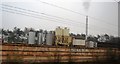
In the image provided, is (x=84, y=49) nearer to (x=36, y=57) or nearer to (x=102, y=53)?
(x=102, y=53)

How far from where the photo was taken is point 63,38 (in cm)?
2159

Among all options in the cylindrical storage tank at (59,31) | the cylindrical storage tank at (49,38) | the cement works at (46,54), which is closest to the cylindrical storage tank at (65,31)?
the cylindrical storage tank at (59,31)

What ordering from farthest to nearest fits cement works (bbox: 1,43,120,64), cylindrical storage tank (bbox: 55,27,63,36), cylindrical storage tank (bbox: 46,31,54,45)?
cylindrical storage tank (bbox: 55,27,63,36), cylindrical storage tank (bbox: 46,31,54,45), cement works (bbox: 1,43,120,64)

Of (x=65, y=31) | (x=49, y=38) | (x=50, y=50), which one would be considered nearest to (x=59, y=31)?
(x=65, y=31)

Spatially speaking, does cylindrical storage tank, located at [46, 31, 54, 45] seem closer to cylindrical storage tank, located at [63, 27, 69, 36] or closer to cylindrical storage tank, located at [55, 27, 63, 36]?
cylindrical storage tank, located at [55, 27, 63, 36]

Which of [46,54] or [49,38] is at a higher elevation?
[49,38]

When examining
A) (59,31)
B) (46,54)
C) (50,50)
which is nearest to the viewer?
(46,54)

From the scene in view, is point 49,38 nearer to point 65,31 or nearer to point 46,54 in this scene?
point 65,31

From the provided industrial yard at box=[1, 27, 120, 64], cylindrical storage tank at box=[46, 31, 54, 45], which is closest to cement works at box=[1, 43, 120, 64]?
industrial yard at box=[1, 27, 120, 64]

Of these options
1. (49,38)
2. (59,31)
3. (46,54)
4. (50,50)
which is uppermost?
(59,31)

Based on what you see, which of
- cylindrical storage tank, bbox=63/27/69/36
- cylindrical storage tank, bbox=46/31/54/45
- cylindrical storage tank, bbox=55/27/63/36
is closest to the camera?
cylindrical storage tank, bbox=46/31/54/45

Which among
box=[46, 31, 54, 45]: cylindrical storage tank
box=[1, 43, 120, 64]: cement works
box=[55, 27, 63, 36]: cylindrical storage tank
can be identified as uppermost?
box=[55, 27, 63, 36]: cylindrical storage tank

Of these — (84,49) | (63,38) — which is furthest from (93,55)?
(63,38)

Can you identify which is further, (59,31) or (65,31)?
(65,31)
